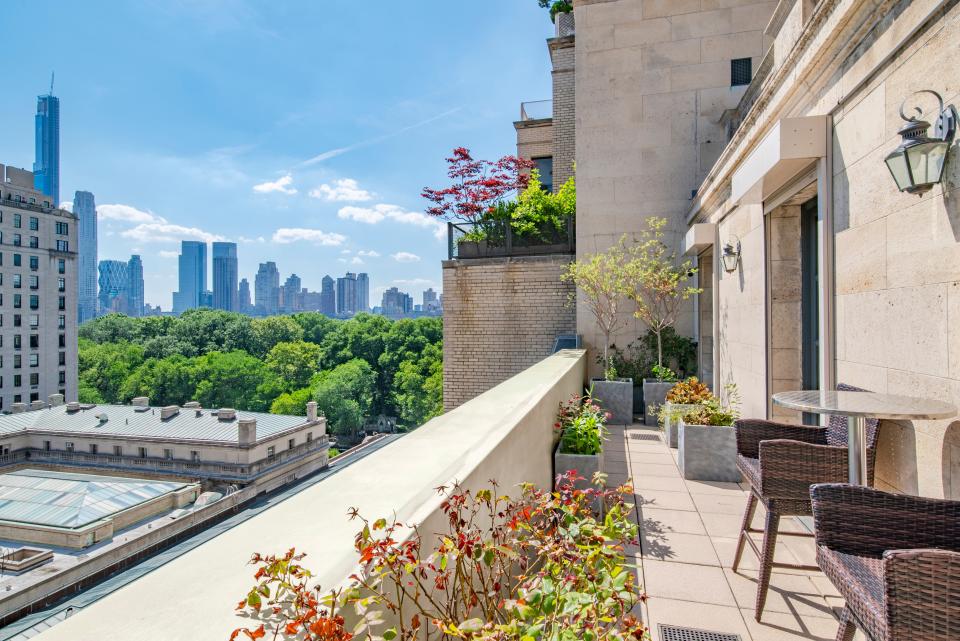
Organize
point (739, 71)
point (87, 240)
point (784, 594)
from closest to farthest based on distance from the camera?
1. point (784, 594)
2. point (739, 71)
3. point (87, 240)

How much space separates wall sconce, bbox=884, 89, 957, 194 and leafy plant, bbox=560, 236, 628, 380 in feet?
16.3

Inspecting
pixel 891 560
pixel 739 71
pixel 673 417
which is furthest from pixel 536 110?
pixel 891 560

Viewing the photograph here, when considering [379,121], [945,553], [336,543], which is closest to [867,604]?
[945,553]

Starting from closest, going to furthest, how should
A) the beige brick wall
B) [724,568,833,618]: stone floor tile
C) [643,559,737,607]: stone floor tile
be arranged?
[724,568,833,618]: stone floor tile → [643,559,737,607]: stone floor tile → the beige brick wall

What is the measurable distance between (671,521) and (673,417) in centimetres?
157

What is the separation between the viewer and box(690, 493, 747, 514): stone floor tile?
3.52m

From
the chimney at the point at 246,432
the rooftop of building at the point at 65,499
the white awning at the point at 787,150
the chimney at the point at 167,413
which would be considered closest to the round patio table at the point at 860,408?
the white awning at the point at 787,150

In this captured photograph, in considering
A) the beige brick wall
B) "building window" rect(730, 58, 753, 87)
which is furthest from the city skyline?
"building window" rect(730, 58, 753, 87)

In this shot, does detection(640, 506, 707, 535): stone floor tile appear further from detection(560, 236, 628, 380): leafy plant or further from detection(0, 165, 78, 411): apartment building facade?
detection(0, 165, 78, 411): apartment building facade

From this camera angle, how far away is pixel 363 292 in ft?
547

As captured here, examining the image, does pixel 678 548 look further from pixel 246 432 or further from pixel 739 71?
pixel 246 432

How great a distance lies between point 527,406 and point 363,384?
4475cm

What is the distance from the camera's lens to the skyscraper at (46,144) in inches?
7338

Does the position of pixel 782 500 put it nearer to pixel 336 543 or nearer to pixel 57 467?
pixel 336 543
